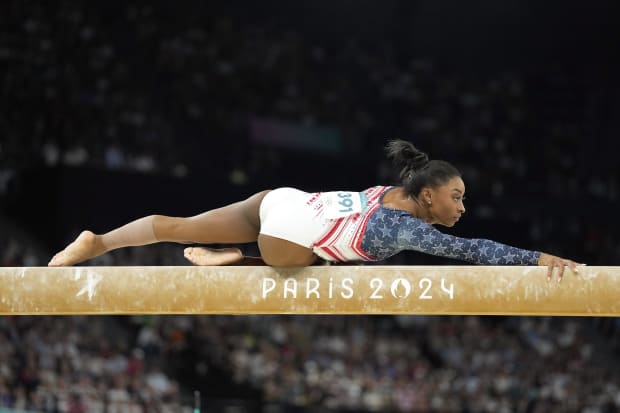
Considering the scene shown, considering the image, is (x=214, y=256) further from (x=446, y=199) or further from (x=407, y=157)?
(x=446, y=199)

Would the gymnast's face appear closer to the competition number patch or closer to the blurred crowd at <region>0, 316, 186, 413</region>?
the competition number patch

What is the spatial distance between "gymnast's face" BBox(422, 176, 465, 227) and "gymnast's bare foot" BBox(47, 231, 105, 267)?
1850 mm

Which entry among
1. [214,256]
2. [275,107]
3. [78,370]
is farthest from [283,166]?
[214,256]

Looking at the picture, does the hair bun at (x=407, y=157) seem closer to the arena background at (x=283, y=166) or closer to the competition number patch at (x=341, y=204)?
the competition number patch at (x=341, y=204)

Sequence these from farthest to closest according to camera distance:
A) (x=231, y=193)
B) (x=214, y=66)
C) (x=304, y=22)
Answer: (x=304, y=22) → (x=214, y=66) → (x=231, y=193)

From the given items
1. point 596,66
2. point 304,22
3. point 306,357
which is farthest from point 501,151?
point 306,357

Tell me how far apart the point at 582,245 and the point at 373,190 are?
12.0 metres

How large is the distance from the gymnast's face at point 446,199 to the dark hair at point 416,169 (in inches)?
1.0

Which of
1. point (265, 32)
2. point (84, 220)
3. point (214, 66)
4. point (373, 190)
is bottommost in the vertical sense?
point (373, 190)

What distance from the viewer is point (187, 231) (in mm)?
4746

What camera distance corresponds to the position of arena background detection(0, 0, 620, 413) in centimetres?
1062

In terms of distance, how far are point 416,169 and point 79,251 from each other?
1910 millimetres

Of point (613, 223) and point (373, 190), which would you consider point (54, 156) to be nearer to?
point (373, 190)

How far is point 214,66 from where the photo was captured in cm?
1484
